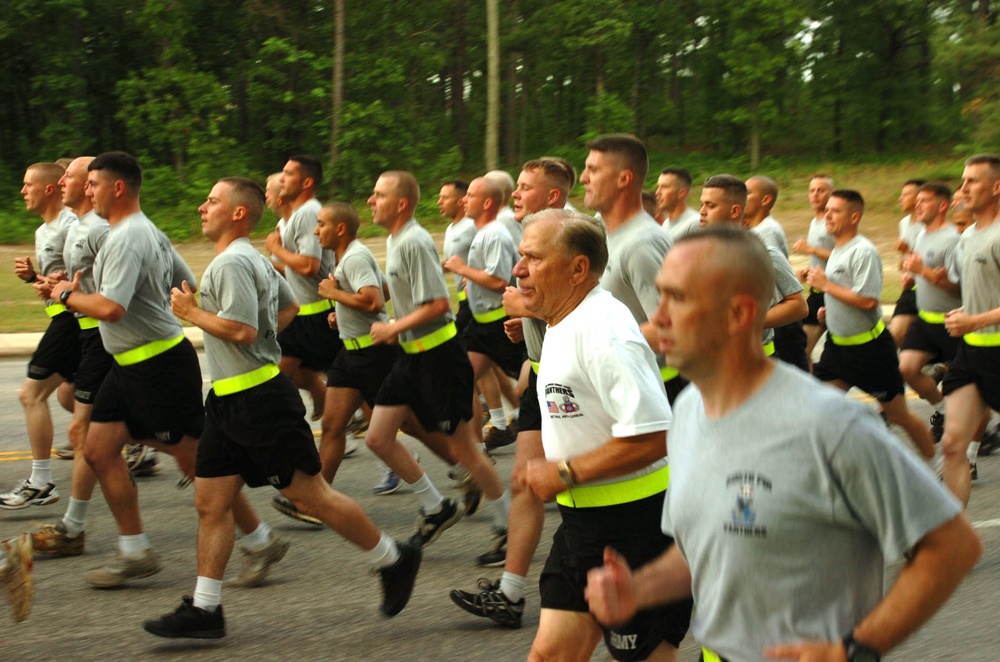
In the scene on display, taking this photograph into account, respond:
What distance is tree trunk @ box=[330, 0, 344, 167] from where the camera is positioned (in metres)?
35.2

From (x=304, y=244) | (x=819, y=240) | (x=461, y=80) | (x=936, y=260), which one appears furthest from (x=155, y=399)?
(x=461, y=80)

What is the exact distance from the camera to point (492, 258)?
352 inches

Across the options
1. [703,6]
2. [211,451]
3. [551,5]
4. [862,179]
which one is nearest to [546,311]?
[211,451]

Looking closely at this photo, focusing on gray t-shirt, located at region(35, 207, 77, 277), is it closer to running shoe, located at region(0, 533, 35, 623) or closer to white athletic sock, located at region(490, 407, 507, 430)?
running shoe, located at region(0, 533, 35, 623)

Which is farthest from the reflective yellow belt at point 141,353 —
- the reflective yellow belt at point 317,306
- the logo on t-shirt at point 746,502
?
the logo on t-shirt at point 746,502

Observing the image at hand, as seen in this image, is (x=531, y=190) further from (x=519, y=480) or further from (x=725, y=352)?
(x=725, y=352)

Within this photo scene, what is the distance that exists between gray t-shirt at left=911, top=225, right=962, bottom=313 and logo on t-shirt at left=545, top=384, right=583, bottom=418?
561 centimetres

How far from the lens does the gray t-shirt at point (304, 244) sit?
889 centimetres

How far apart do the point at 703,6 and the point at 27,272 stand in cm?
3916

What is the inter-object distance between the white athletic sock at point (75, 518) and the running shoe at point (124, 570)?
51 cm

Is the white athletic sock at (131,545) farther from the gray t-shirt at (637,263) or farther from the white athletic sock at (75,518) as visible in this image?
the gray t-shirt at (637,263)

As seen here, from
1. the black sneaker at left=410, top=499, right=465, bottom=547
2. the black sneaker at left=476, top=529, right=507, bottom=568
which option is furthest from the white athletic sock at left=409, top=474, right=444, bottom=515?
the black sneaker at left=476, top=529, right=507, bottom=568

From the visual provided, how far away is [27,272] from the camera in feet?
26.0

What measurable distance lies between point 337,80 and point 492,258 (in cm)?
2797
